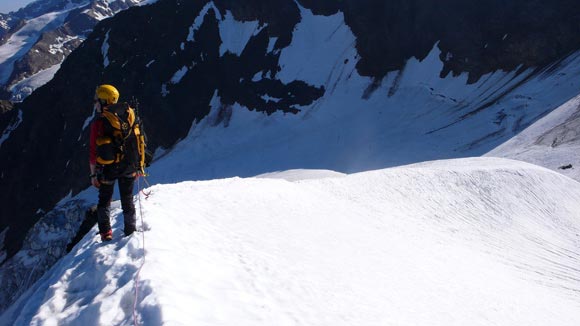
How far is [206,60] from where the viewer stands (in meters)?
72.1

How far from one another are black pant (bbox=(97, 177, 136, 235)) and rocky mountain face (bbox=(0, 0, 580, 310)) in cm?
5468

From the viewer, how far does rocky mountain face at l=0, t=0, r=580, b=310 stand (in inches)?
2196

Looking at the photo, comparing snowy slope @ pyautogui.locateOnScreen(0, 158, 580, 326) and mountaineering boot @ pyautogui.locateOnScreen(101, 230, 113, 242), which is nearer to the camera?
snowy slope @ pyautogui.locateOnScreen(0, 158, 580, 326)

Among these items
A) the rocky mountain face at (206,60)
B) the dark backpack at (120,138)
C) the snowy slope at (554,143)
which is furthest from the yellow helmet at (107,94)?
the rocky mountain face at (206,60)

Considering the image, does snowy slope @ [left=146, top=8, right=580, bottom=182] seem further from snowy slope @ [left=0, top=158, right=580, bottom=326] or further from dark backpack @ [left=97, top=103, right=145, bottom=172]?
dark backpack @ [left=97, top=103, right=145, bottom=172]

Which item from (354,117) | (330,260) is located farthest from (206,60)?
(330,260)

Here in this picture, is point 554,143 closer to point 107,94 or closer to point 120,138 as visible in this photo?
point 120,138

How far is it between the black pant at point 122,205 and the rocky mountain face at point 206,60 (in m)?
54.7

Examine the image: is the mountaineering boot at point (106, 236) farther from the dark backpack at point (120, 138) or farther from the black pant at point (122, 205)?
the dark backpack at point (120, 138)

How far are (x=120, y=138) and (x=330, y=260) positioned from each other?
525 centimetres

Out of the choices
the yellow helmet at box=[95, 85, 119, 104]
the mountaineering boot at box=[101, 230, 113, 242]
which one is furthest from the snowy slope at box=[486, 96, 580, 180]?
the yellow helmet at box=[95, 85, 119, 104]

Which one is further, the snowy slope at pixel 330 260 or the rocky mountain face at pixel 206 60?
the rocky mountain face at pixel 206 60

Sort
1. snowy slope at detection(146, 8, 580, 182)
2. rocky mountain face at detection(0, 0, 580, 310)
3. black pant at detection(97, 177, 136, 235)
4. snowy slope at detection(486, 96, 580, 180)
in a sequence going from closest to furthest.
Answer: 1. black pant at detection(97, 177, 136, 235)
2. snowy slope at detection(486, 96, 580, 180)
3. snowy slope at detection(146, 8, 580, 182)
4. rocky mountain face at detection(0, 0, 580, 310)

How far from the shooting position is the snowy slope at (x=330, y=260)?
679 cm
